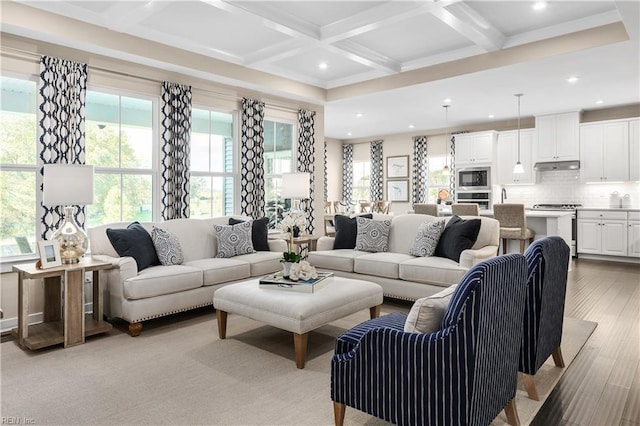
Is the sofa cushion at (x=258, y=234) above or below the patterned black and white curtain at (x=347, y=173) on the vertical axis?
below

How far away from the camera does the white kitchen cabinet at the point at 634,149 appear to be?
727 centimetres

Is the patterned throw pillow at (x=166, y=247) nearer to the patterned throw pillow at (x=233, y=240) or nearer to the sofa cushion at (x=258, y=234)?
the patterned throw pillow at (x=233, y=240)

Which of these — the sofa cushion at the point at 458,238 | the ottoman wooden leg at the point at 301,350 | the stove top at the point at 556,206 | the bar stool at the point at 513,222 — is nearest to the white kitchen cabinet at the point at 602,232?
the stove top at the point at 556,206

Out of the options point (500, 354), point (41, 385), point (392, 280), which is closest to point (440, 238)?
point (392, 280)

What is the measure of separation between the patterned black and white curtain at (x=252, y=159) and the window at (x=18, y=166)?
2558 mm

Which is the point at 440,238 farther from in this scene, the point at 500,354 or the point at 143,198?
the point at 143,198

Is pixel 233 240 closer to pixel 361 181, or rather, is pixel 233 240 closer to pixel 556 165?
pixel 556 165

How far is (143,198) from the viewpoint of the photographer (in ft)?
16.8

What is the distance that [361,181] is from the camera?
11.9 meters

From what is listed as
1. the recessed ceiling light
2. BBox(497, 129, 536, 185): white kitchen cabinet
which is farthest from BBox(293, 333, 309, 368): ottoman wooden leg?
BBox(497, 129, 536, 185): white kitchen cabinet

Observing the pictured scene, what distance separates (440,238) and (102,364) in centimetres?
342

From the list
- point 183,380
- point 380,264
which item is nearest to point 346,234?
point 380,264

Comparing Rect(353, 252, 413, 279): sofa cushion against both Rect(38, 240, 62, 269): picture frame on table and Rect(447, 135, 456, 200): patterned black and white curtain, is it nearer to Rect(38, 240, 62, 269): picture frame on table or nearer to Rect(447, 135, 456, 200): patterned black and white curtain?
Rect(38, 240, 62, 269): picture frame on table

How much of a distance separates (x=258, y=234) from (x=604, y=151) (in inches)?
256
